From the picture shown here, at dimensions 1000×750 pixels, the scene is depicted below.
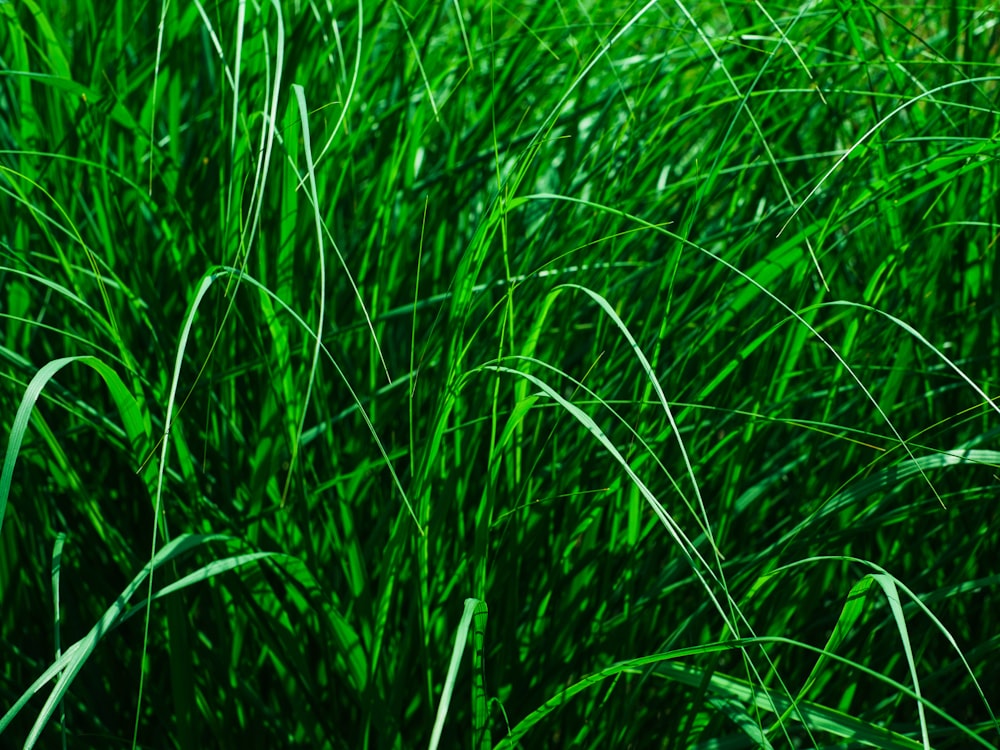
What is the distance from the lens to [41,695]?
35.6 inches

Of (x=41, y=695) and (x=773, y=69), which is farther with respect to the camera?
(x=773, y=69)

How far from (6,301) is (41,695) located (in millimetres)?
390

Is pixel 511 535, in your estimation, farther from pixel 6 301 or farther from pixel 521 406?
pixel 6 301

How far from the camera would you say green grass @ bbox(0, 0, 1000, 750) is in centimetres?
76

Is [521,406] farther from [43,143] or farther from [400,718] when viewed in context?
[43,143]

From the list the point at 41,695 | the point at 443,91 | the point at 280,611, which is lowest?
the point at 41,695

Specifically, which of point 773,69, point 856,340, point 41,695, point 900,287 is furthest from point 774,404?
point 41,695

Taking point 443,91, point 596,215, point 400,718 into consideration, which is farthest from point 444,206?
point 400,718

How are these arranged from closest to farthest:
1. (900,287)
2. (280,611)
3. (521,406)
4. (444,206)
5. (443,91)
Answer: (521,406), (280,611), (900,287), (444,206), (443,91)

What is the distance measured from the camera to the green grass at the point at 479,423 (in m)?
0.76

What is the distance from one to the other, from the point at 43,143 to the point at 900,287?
834 mm

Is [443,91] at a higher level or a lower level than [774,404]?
higher

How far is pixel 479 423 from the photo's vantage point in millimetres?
795

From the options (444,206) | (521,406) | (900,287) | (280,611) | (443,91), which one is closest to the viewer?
(521,406)
